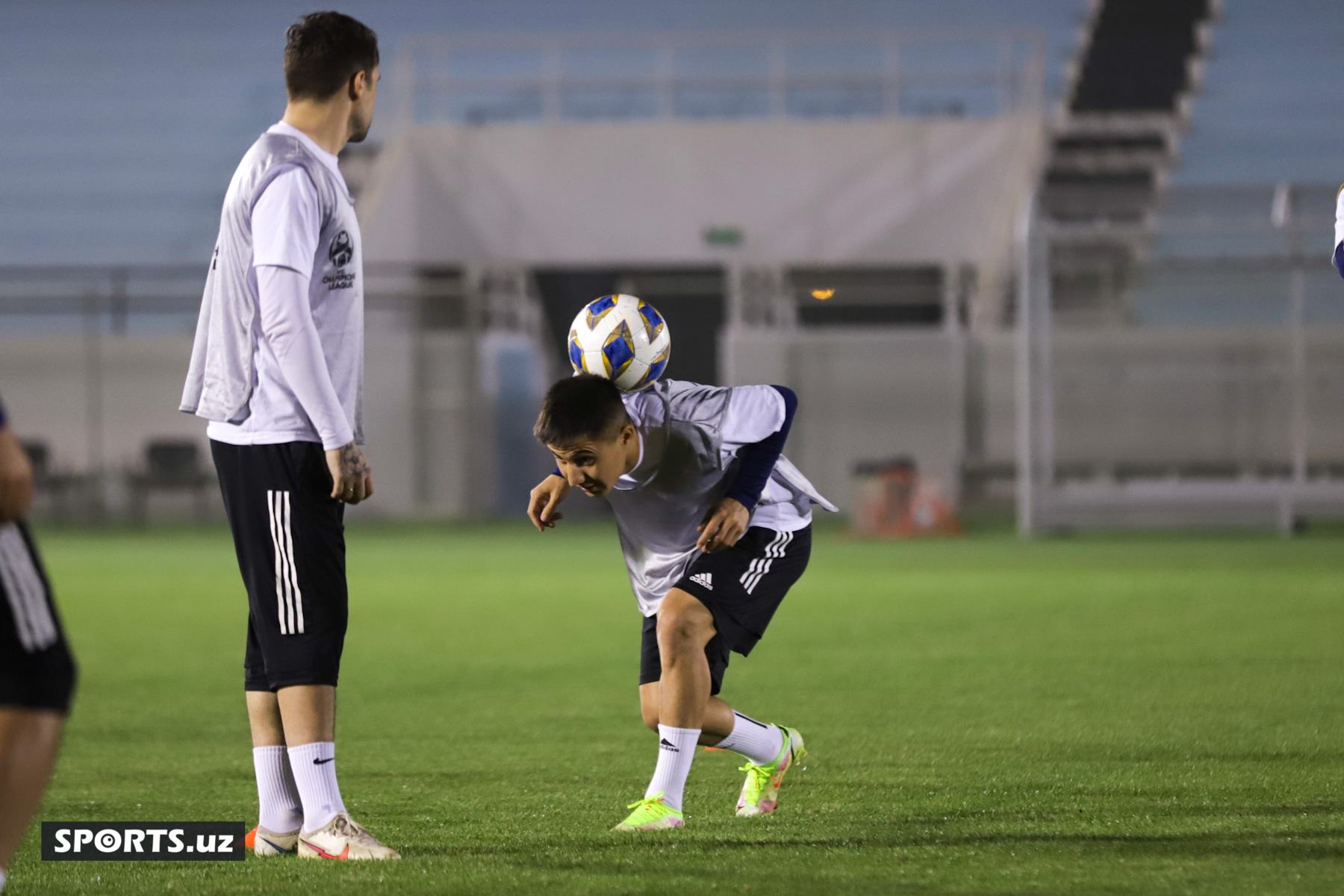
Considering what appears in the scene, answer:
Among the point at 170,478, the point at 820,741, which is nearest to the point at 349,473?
the point at 820,741

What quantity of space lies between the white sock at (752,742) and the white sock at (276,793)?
1134mm

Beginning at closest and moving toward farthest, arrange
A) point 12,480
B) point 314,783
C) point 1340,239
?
point 12,480
point 314,783
point 1340,239

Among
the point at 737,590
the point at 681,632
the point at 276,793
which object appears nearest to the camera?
the point at 276,793

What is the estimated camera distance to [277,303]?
3471 millimetres

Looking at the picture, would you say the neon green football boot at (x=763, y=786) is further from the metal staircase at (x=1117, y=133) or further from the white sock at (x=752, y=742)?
the metal staircase at (x=1117, y=133)

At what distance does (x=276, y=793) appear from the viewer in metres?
3.70

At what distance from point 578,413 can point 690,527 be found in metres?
0.54

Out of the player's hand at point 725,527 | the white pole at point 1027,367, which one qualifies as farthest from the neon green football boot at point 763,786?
the white pole at point 1027,367

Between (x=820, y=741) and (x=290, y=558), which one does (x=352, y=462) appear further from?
(x=820, y=741)

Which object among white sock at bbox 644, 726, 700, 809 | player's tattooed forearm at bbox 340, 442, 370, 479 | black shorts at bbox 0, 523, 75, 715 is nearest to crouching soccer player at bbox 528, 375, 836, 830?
white sock at bbox 644, 726, 700, 809

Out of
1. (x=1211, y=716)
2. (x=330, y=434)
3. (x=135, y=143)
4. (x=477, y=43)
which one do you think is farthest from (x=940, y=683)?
(x=135, y=143)

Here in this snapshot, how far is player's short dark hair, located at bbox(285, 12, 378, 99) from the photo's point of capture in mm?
Answer: 3641

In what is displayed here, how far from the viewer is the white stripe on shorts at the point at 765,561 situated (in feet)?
13.4

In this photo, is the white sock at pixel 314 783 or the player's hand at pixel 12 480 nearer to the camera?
the player's hand at pixel 12 480
